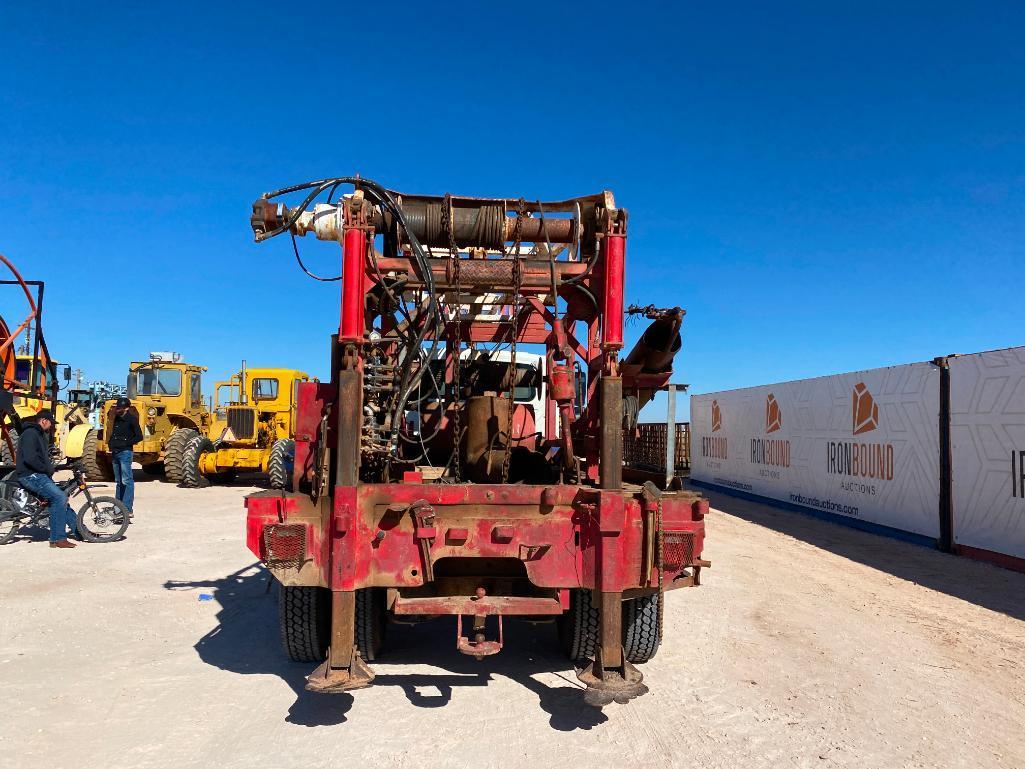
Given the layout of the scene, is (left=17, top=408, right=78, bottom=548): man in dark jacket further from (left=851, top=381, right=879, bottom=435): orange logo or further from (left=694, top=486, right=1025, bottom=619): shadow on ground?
(left=851, top=381, right=879, bottom=435): orange logo

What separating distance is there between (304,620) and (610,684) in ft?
6.35

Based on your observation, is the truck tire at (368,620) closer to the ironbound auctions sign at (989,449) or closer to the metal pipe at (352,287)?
the metal pipe at (352,287)

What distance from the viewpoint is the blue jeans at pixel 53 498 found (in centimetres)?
810

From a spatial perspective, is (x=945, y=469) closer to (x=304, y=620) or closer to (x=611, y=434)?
(x=611, y=434)

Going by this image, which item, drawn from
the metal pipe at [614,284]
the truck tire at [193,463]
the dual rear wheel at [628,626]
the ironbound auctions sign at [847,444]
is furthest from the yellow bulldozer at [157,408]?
the metal pipe at [614,284]

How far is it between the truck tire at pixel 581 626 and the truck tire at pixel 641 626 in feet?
0.69

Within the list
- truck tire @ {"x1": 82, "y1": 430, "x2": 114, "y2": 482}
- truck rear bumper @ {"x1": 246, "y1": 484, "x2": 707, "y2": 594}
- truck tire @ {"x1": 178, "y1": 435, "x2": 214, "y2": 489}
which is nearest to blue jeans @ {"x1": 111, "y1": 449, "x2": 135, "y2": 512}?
truck tire @ {"x1": 178, "y1": 435, "x2": 214, "y2": 489}

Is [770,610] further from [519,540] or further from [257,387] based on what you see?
[257,387]

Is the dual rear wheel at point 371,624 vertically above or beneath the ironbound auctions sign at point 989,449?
beneath

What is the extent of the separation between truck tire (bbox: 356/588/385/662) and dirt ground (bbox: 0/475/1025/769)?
6.8 inches

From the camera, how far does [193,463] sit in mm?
14820

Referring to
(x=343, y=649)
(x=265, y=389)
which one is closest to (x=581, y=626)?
(x=343, y=649)

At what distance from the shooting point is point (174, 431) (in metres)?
16.0

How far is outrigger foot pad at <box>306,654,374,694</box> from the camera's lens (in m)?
3.38
